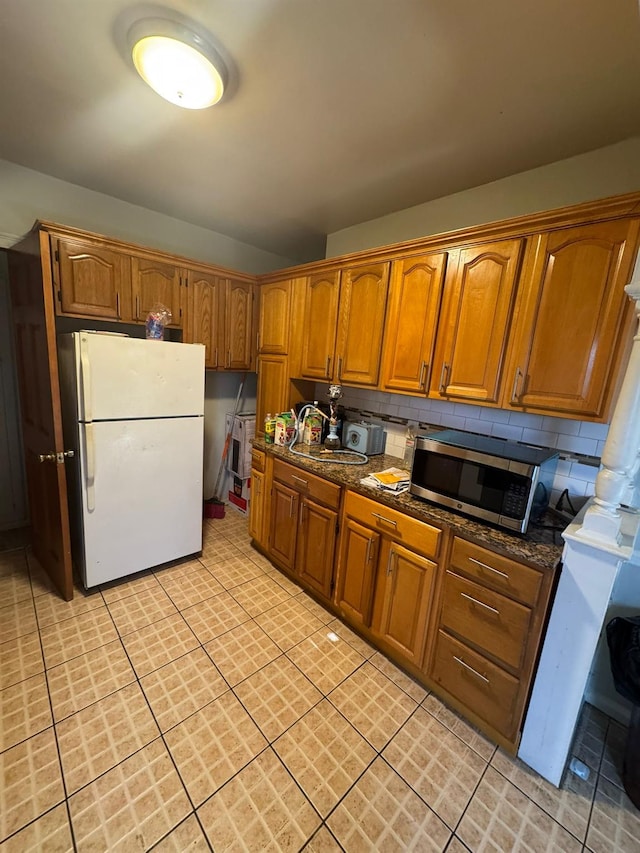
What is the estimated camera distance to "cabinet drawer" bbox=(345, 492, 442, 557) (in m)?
1.55

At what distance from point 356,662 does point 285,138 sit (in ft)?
8.78

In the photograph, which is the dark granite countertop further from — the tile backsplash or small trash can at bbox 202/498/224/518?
small trash can at bbox 202/498/224/518

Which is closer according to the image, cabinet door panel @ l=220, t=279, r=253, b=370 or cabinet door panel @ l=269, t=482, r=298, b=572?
cabinet door panel @ l=269, t=482, r=298, b=572

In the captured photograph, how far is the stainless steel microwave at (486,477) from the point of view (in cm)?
135

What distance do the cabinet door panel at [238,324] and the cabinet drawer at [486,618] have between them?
2.25 m

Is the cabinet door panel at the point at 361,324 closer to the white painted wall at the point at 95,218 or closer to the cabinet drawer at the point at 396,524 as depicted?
the cabinet drawer at the point at 396,524

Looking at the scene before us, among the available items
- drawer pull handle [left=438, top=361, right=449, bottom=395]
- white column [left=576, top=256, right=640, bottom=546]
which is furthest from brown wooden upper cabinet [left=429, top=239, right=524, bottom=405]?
white column [left=576, top=256, right=640, bottom=546]

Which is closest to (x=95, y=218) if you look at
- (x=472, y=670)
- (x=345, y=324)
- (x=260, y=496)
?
(x=345, y=324)

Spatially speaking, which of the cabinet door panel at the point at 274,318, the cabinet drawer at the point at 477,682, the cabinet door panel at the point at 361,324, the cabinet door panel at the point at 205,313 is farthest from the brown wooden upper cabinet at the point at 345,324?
the cabinet drawer at the point at 477,682

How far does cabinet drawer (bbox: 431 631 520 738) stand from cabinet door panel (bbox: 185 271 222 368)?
2.42 metres

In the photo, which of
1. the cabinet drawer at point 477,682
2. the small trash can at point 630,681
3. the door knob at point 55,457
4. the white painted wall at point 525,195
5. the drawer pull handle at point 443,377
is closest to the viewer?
the small trash can at point 630,681

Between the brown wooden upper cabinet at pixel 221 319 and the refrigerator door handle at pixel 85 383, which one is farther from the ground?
the brown wooden upper cabinet at pixel 221 319

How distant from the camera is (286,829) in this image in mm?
1134

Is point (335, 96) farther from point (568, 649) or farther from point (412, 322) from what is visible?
point (568, 649)
